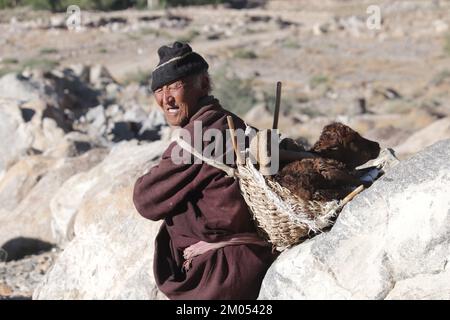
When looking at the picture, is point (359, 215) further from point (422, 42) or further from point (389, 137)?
point (422, 42)

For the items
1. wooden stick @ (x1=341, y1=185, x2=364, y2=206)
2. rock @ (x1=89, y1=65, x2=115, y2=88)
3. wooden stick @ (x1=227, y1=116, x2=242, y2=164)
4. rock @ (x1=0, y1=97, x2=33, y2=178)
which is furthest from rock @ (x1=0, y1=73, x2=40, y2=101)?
wooden stick @ (x1=341, y1=185, x2=364, y2=206)

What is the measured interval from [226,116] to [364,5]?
44.4 metres

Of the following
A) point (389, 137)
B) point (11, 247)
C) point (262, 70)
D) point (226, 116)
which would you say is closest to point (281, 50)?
point (262, 70)

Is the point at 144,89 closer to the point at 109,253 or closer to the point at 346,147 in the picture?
the point at 109,253

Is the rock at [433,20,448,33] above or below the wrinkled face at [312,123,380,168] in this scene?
below

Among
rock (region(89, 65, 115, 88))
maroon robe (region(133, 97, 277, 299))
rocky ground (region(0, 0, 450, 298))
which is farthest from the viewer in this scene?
rock (region(89, 65, 115, 88))

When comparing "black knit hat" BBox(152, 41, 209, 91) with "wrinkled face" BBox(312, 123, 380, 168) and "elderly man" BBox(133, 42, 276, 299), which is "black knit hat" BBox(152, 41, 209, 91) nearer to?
"elderly man" BBox(133, 42, 276, 299)

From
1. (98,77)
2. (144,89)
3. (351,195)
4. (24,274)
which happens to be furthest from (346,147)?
(98,77)

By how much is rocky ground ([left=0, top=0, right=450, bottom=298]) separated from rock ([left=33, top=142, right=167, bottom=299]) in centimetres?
2

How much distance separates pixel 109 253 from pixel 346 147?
1515 mm

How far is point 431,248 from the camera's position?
2529mm

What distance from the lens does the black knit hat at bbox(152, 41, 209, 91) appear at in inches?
117

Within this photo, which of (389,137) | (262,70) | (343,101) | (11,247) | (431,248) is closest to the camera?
(431,248)

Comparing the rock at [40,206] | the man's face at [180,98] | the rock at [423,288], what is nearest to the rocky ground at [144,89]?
the rock at [40,206]
